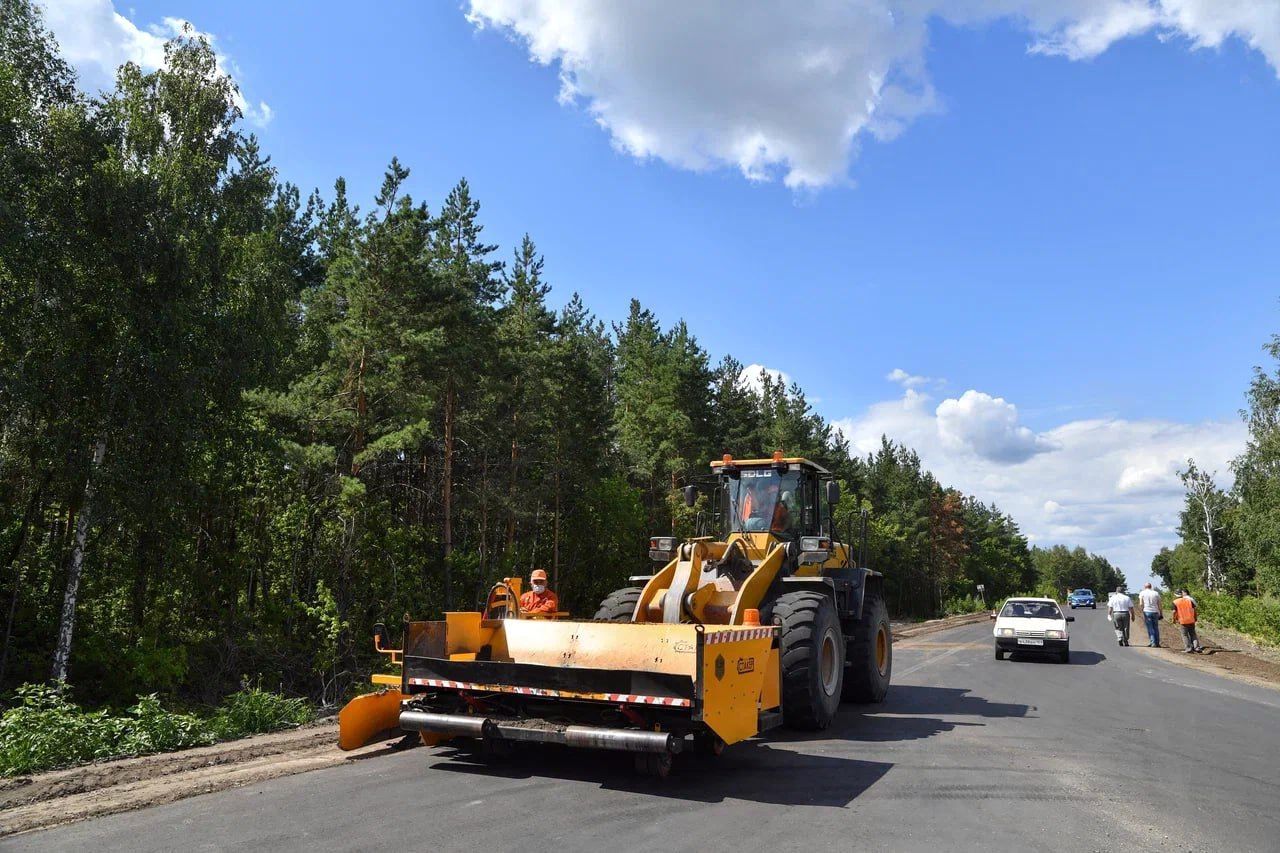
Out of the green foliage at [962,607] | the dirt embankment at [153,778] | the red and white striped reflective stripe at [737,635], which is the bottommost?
the green foliage at [962,607]

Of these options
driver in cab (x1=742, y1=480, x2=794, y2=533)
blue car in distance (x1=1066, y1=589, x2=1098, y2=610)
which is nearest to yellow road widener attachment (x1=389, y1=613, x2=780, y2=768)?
driver in cab (x1=742, y1=480, x2=794, y2=533)

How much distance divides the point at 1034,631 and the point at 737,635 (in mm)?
14923

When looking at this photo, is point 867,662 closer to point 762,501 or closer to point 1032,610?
point 762,501

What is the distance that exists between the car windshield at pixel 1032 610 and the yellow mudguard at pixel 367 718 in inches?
638

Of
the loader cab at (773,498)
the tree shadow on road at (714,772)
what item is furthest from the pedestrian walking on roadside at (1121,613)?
the tree shadow on road at (714,772)

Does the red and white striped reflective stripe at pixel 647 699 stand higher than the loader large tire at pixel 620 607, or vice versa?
the loader large tire at pixel 620 607

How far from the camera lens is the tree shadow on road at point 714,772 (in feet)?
21.1

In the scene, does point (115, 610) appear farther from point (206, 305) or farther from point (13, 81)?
point (13, 81)

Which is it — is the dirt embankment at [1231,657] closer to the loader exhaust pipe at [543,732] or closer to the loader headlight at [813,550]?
the loader headlight at [813,550]

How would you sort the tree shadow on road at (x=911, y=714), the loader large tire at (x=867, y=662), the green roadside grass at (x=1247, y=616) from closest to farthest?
the tree shadow on road at (x=911, y=714)
the loader large tire at (x=867, y=662)
the green roadside grass at (x=1247, y=616)

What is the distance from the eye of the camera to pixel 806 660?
343 inches

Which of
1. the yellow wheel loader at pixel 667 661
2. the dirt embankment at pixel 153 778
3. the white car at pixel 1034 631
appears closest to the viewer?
the dirt embankment at pixel 153 778

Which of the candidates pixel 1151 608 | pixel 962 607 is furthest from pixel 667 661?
pixel 962 607

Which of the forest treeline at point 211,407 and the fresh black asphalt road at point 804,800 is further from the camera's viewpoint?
the forest treeline at point 211,407
